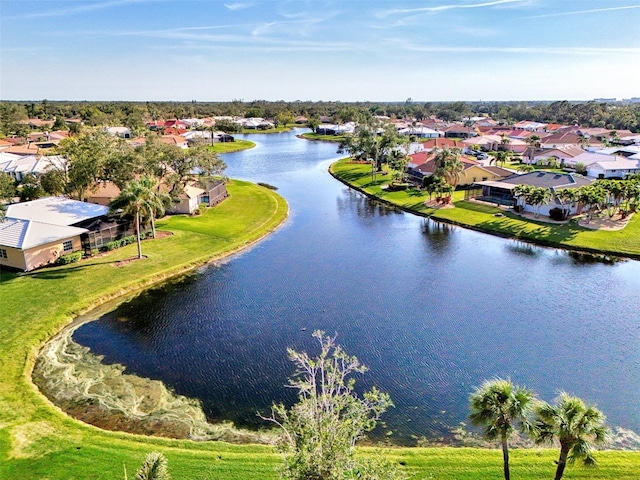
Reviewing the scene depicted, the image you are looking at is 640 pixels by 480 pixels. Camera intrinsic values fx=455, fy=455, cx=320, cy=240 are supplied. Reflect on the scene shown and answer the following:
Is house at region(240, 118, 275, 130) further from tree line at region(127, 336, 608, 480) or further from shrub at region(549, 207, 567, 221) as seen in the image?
tree line at region(127, 336, 608, 480)

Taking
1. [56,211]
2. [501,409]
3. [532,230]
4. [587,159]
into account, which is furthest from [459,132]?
[501,409]

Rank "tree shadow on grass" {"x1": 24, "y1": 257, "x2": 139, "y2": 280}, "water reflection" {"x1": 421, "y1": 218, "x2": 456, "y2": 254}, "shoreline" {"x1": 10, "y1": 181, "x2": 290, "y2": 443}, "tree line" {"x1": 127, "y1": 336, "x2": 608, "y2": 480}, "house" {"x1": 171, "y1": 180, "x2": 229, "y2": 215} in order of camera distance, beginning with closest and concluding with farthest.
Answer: "tree line" {"x1": 127, "y1": 336, "x2": 608, "y2": 480}
"shoreline" {"x1": 10, "y1": 181, "x2": 290, "y2": 443}
"tree shadow on grass" {"x1": 24, "y1": 257, "x2": 139, "y2": 280}
"water reflection" {"x1": 421, "y1": 218, "x2": 456, "y2": 254}
"house" {"x1": 171, "y1": 180, "x2": 229, "y2": 215}

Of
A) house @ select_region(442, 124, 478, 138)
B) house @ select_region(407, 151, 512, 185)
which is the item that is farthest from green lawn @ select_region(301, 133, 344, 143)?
house @ select_region(407, 151, 512, 185)

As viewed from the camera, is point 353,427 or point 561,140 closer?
point 353,427

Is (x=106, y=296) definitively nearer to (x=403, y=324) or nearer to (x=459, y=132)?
(x=403, y=324)

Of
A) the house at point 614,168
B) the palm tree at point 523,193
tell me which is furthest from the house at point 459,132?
the palm tree at point 523,193

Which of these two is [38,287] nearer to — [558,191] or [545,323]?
[545,323]

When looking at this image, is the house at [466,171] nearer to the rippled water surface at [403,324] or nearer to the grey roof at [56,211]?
the rippled water surface at [403,324]
